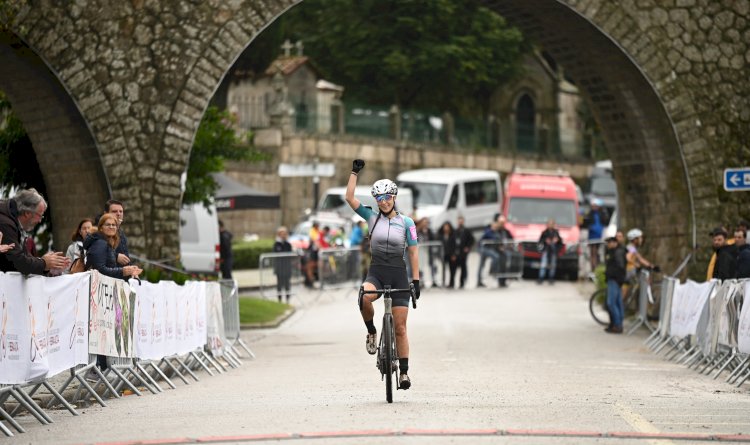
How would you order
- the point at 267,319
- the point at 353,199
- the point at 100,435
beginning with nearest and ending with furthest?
the point at 100,435, the point at 353,199, the point at 267,319

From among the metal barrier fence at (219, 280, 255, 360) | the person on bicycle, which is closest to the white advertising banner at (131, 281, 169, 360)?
the person on bicycle

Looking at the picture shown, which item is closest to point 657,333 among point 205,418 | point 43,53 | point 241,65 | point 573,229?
point 43,53

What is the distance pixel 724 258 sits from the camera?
20.9 m

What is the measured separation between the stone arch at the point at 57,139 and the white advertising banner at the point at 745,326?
881cm

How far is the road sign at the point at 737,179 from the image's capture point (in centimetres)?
2375

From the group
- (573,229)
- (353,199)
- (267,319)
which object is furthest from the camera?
(573,229)

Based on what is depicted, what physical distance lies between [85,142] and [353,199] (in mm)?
8907

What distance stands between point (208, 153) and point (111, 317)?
1314 cm

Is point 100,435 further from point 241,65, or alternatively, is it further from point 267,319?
point 241,65

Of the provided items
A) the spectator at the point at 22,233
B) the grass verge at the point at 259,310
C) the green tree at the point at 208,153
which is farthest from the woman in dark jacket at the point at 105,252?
the grass verge at the point at 259,310

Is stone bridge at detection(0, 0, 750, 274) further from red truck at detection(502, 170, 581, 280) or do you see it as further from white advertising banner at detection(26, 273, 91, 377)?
red truck at detection(502, 170, 581, 280)

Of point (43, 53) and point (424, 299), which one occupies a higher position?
point (43, 53)

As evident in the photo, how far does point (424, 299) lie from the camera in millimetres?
35094

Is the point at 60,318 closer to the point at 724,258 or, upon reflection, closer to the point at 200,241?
the point at 724,258
